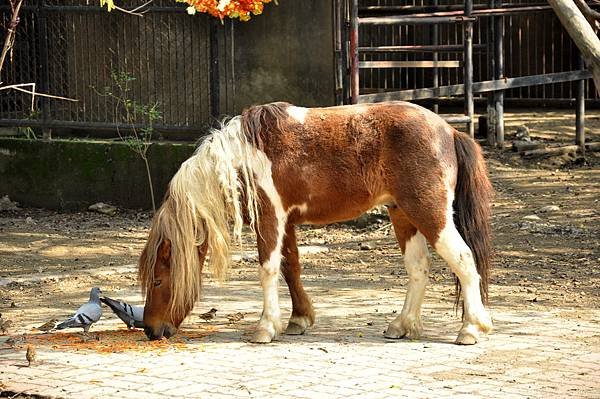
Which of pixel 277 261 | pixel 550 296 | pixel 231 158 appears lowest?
pixel 550 296

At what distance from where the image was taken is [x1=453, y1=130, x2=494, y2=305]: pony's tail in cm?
738

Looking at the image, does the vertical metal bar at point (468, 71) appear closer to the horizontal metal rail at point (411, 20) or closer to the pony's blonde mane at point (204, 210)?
the horizontal metal rail at point (411, 20)

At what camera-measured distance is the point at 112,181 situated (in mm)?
13469

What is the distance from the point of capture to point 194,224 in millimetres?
7336

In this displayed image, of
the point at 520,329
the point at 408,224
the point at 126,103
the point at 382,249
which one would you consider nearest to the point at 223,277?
the point at 408,224

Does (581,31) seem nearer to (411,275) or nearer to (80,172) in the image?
(411,275)

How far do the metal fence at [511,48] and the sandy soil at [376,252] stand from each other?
3114mm

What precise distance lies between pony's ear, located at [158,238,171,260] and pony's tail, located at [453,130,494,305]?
75.1 inches

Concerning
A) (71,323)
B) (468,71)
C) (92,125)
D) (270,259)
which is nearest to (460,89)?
(468,71)

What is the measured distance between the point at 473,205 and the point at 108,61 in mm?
7673

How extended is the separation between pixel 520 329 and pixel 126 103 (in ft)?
21.6

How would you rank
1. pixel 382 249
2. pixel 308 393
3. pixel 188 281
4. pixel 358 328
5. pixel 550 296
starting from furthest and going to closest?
pixel 382 249, pixel 550 296, pixel 358 328, pixel 188 281, pixel 308 393

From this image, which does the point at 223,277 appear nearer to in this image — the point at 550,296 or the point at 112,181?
the point at 550,296

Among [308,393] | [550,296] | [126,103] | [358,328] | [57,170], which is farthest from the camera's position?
[57,170]
